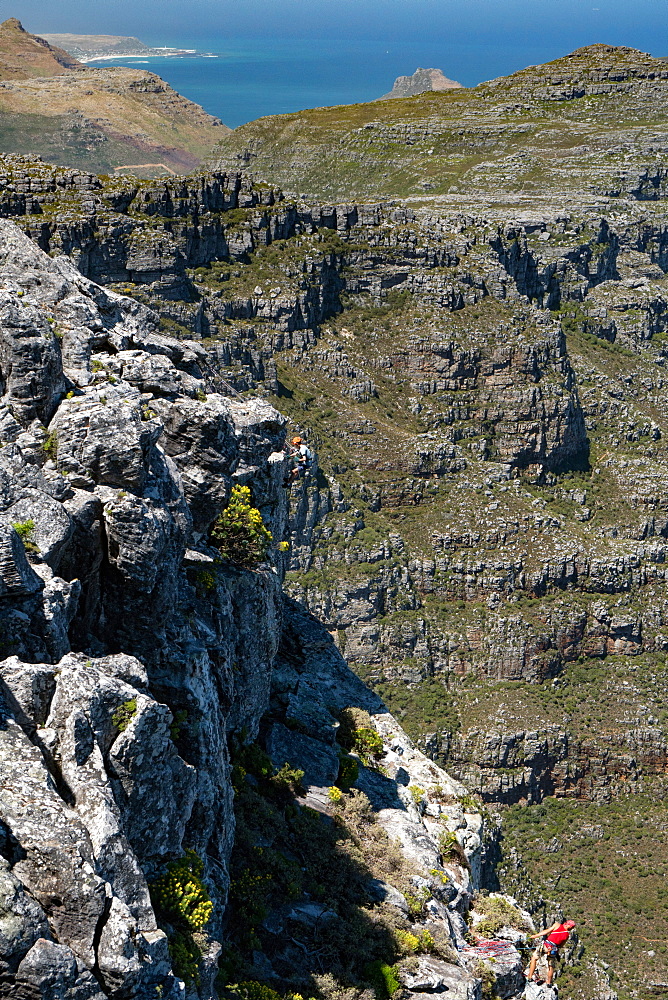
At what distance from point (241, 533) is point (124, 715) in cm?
1567

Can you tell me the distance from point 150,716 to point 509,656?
407 ft

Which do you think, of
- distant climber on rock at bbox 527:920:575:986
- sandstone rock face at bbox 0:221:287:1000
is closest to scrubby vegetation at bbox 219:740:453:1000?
sandstone rock face at bbox 0:221:287:1000

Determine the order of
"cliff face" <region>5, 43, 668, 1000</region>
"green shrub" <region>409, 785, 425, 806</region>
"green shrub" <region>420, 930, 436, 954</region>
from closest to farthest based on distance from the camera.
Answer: "green shrub" <region>420, 930, 436, 954</region> < "green shrub" <region>409, 785, 425, 806</region> < "cliff face" <region>5, 43, 668, 1000</region>

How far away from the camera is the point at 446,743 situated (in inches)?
5320

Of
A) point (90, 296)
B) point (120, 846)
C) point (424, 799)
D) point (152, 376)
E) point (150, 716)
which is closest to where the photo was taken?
point (120, 846)

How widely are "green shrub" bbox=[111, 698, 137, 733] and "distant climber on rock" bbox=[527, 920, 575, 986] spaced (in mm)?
28157

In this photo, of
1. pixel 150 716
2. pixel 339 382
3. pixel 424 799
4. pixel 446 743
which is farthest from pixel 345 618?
pixel 150 716

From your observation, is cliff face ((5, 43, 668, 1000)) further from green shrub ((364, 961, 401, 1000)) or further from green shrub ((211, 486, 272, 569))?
green shrub ((211, 486, 272, 569))

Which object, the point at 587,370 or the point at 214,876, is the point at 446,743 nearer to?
the point at 587,370

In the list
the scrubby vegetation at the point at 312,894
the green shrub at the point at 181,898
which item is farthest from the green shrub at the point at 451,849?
the green shrub at the point at 181,898

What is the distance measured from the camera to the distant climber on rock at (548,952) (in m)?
46.5

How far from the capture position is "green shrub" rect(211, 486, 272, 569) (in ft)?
132

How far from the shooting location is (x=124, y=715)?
25.5 metres

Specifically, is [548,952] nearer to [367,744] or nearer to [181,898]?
[367,744]
